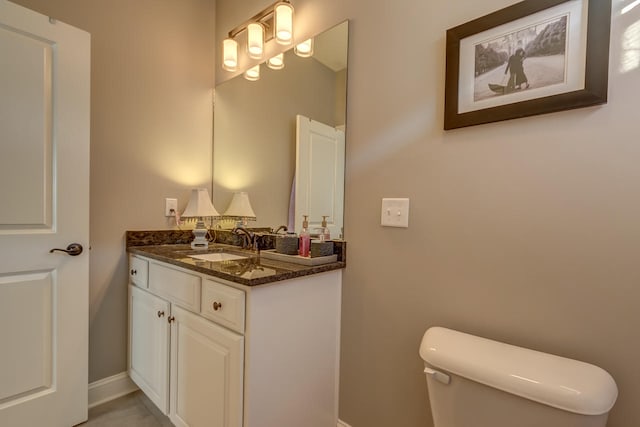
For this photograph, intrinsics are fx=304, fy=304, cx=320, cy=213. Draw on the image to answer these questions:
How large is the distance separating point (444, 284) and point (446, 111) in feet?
2.10

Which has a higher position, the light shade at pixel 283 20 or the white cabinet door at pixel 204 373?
the light shade at pixel 283 20

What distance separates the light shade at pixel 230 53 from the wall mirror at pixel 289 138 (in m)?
0.10

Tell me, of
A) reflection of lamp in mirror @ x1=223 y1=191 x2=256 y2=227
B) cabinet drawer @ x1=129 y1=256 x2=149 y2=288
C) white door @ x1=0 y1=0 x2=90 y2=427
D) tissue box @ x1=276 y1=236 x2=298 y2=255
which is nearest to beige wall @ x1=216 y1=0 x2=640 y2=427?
tissue box @ x1=276 y1=236 x2=298 y2=255

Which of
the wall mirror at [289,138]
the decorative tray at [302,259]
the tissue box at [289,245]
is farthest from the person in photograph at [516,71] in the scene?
the tissue box at [289,245]

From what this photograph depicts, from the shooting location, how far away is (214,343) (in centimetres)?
119

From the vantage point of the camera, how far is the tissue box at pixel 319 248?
4.53ft

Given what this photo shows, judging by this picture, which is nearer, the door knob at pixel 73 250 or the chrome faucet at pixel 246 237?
the door knob at pixel 73 250

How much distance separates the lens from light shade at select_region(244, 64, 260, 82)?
75.1 inches

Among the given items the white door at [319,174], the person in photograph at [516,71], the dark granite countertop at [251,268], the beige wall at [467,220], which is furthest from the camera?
the white door at [319,174]

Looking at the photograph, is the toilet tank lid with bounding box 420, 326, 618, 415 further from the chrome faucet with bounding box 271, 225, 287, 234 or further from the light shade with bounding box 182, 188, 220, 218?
the light shade with bounding box 182, 188, 220, 218

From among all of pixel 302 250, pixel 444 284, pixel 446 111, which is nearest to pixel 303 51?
pixel 446 111

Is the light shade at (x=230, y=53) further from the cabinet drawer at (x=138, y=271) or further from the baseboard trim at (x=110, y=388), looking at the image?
the baseboard trim at (x=110, y=388)

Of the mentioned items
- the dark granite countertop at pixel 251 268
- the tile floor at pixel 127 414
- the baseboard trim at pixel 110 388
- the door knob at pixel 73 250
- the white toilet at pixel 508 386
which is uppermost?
the door knob at pixel 73 250

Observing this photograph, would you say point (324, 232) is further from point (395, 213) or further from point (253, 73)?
point (253, 73)
